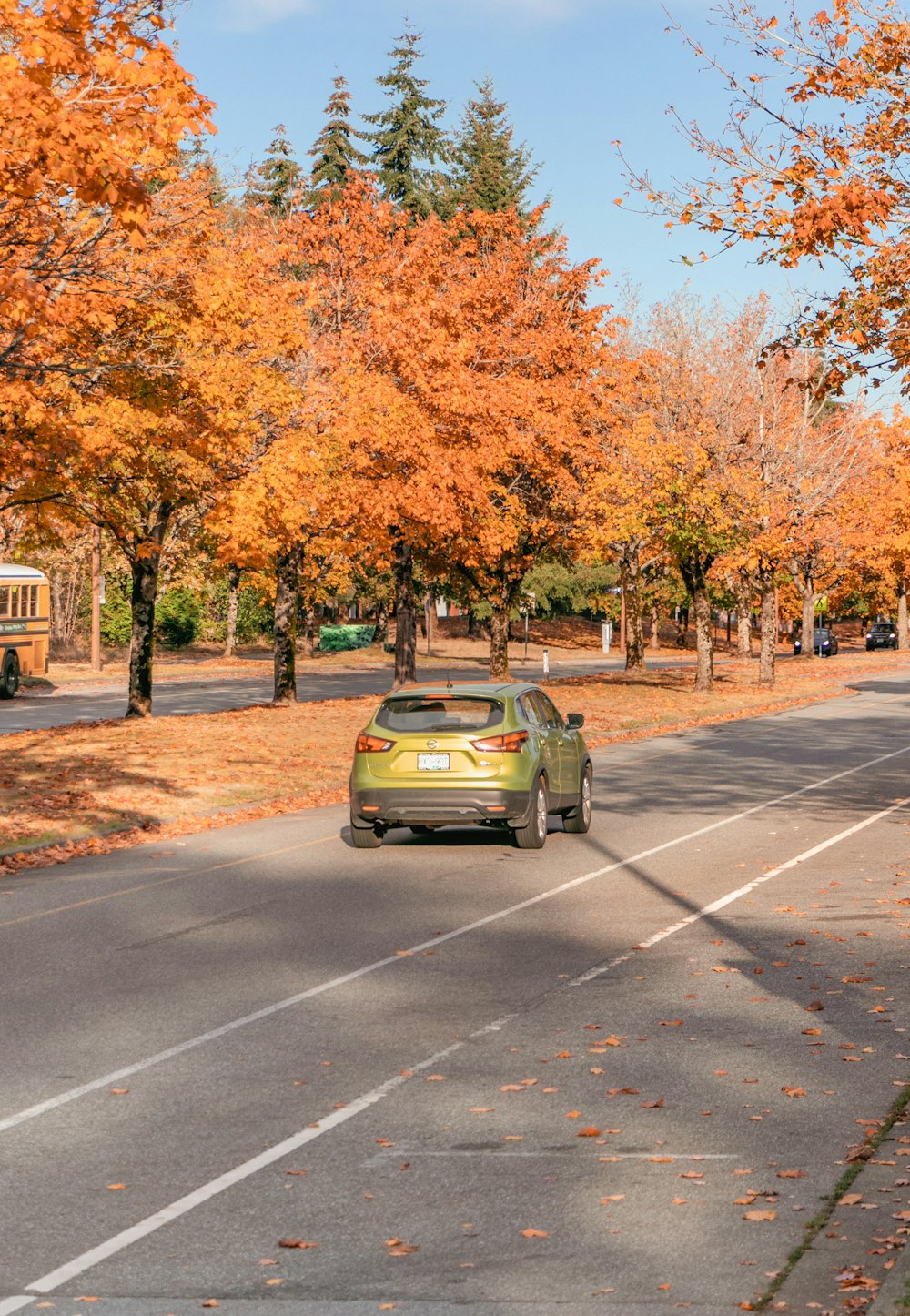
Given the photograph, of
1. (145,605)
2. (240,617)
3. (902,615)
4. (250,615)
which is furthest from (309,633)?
(145,605)

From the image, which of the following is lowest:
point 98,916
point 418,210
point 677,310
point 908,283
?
point 98,916

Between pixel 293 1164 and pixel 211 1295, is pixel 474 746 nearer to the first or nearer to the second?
pixel 293 1164

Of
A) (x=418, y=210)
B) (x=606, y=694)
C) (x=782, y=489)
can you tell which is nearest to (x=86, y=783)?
(x=606, y=694)

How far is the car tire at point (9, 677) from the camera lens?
1692 inches

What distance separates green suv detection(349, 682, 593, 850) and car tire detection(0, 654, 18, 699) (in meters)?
28.1

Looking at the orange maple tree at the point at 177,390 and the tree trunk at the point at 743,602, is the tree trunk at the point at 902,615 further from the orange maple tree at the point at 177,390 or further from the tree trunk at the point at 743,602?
the orange maple tree at the point at 177,390

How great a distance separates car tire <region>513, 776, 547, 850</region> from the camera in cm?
1652

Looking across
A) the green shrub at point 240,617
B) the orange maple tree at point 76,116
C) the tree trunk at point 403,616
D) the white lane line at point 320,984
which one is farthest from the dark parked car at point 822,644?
the orange maple tree at point 76,116

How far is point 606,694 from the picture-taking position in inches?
1731

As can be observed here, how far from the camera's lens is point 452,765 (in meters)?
16.2

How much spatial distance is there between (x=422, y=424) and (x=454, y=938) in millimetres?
25707

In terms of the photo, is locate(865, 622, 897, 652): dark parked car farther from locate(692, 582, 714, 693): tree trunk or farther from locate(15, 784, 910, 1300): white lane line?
locate(15, 784, 910, 1300): white lane line

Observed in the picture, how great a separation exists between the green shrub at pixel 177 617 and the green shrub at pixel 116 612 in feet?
6.04

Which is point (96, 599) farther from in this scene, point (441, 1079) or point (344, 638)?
point (441, 1079)
